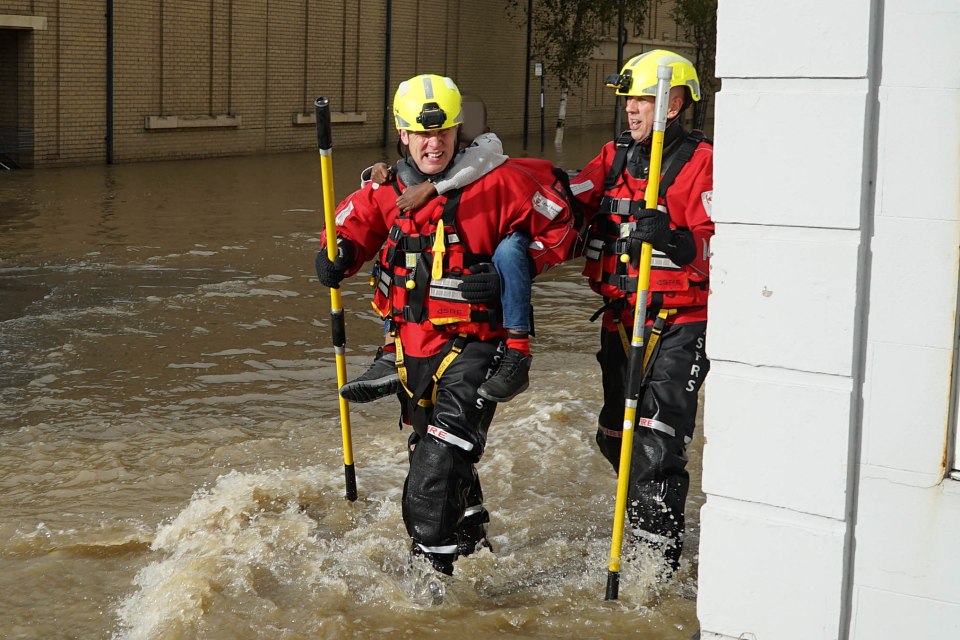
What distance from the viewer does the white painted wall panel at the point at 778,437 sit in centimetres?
332

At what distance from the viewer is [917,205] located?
3148 mm

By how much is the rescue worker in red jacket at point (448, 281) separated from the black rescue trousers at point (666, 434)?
60cm

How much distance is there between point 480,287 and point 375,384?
67cm

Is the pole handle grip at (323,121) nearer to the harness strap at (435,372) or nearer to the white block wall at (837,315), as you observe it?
the harness strap at (435,372)

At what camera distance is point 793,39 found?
3234 millimetres

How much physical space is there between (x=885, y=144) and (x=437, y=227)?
200cm

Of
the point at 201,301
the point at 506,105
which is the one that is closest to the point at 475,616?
the point at 201,301

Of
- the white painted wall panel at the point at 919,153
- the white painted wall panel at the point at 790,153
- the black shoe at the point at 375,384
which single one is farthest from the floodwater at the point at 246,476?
the white painted wall panel at the point at 919,153

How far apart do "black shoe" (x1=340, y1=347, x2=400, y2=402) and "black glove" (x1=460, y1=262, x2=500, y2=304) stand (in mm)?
530

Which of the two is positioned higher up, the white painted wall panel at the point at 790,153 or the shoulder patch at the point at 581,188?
the white painted wall panel at the point at 790,153

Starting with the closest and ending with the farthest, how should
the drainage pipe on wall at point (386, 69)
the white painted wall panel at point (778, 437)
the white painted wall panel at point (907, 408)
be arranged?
the white painted wall panel at point (907, 408)
the white painted wall panel at point (778, 437)
the drainage pipe on wall at point (386, 69)

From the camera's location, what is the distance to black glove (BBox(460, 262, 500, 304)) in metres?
4.73

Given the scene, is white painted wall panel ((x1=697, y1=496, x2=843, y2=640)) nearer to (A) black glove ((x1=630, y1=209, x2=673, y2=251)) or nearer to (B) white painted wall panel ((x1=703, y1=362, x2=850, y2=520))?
(B) white painted wall panel ((x1=703, y1=362, x2=850, y2=520))

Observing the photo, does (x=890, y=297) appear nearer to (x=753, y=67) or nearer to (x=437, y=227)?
(x=753, y=67)
